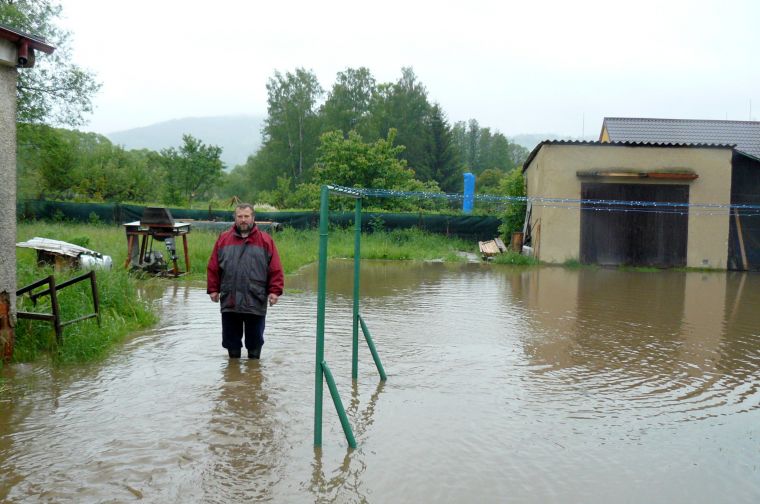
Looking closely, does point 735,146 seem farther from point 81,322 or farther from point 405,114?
point 405,114

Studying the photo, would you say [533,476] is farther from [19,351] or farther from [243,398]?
[19,351]

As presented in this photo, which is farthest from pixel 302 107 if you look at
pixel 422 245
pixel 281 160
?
pixel 422 245

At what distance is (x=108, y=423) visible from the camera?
5.34 metres

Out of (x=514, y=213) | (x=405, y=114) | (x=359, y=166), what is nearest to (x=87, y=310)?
(x=514, y=213)

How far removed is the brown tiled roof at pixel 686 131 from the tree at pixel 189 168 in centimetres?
2474

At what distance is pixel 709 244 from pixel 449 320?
48.3 feet

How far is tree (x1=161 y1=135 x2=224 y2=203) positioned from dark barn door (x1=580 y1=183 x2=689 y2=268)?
88.8 feet

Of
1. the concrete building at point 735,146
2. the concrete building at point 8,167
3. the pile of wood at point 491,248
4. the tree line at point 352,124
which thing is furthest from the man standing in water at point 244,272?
the tree line at point 352,124

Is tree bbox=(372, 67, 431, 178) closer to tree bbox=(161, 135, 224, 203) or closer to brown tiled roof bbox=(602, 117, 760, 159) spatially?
tree bbox=(161, 135, 224, 203)

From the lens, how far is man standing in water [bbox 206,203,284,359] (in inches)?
268

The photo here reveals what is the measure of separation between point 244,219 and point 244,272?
52 centimetres

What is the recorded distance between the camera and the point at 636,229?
22.1 metres

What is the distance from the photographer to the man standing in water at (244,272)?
6.81m

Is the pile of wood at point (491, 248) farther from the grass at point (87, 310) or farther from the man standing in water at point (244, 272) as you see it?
the man standing in water at point (244, 272)
